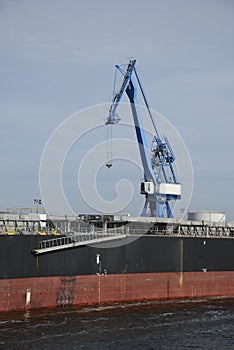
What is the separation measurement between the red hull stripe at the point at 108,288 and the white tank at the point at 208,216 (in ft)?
31.6

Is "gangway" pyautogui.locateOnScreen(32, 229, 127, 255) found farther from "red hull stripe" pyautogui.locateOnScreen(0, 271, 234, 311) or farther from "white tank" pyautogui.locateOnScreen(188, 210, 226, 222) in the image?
"white tank" pyautogui.locateOnScreen(188, 210, 226, 222)

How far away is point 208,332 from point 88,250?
12645mm

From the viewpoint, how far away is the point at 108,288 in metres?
42.8

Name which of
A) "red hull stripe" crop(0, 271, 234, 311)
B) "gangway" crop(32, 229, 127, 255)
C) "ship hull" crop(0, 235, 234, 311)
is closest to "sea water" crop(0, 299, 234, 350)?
"red hull stripe" crop(0, 271, 234, 311)

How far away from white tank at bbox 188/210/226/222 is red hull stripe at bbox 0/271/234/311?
31.6 ft

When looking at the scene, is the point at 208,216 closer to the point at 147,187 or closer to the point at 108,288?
the point at 147,187

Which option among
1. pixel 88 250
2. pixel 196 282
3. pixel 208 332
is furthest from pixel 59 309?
pixel 196 282

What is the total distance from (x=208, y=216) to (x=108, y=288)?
862 inches

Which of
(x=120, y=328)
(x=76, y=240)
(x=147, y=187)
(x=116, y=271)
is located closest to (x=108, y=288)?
(x=116, y=271)

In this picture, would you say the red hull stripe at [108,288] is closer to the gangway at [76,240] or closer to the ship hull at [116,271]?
the ship hull at [116,271]

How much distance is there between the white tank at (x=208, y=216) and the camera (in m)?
60.7

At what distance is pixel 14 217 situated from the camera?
136ft

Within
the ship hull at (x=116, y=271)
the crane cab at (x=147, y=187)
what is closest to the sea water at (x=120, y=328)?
the ship hull at (x=116, y=271)

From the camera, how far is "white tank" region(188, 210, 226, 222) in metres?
60.7
